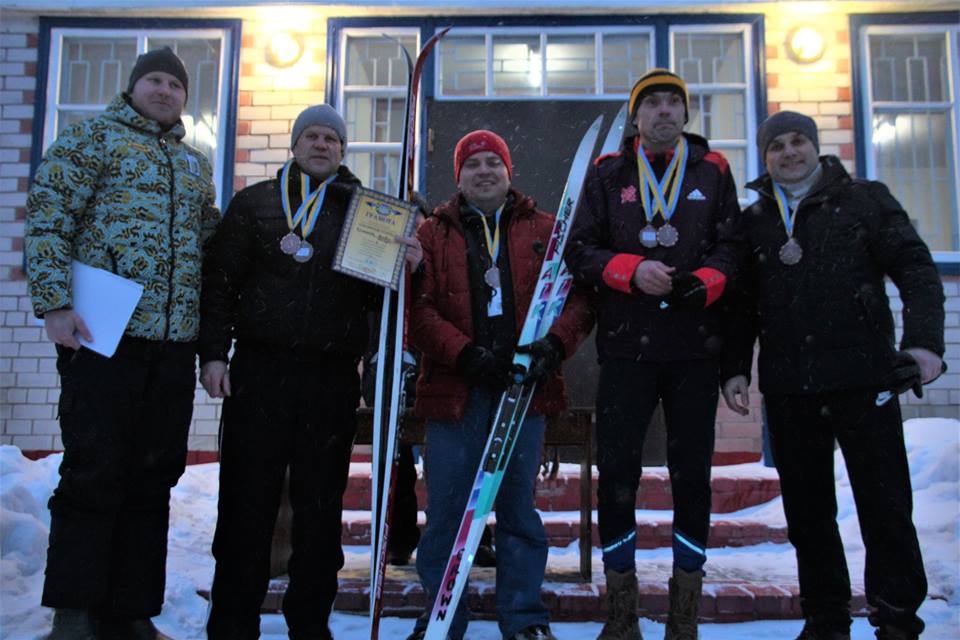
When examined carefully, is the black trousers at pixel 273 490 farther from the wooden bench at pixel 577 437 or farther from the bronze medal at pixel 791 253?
the bronze medal at pixel 791 253

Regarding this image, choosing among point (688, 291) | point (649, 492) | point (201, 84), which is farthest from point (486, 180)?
Result: point (201, 84)

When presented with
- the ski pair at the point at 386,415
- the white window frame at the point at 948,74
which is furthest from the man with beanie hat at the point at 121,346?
the white window frame at the point at 948,74

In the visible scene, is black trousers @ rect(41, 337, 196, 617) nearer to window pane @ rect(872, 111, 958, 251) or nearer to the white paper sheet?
the white paper sheet

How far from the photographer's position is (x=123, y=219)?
2254 mm

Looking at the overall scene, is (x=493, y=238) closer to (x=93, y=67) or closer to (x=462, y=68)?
(x=462, y=68)

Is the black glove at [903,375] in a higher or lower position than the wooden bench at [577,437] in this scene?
higher

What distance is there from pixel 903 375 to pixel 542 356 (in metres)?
1.10

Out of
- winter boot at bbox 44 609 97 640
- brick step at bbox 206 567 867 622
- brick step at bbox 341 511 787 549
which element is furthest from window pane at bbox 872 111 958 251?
winter boot at bbox 44 609 97 640

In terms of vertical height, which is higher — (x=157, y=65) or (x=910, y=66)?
(x=910, y=66)

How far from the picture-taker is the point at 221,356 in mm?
2354

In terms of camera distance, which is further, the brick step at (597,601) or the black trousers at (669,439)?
the brick step at (597,601)

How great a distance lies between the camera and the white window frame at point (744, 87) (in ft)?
18.7

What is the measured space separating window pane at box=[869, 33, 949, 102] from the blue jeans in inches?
203

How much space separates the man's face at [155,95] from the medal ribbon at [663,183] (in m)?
1.61
